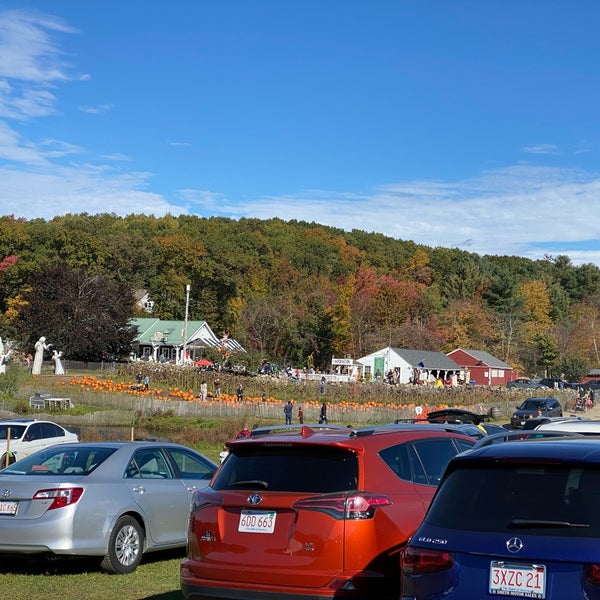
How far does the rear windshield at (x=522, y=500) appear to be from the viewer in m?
5.19

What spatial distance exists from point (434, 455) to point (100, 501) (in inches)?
166

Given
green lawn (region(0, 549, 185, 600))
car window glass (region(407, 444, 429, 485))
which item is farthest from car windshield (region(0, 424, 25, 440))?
car window glass (region(407, 444, 429, 485))

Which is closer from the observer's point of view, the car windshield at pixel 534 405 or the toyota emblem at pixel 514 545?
the toyota emblem at pixel 514 545

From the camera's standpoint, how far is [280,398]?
53594mm

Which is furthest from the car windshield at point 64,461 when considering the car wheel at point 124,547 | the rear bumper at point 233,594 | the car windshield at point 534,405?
the car windshield at point 534,405

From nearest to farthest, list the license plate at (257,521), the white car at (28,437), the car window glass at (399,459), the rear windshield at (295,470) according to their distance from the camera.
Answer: the license plate at (257,521), the rear windshield at (295,470), the car window glass at (399,459), the white car at (28,437)

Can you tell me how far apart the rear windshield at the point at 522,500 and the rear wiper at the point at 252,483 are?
1985 millimetres

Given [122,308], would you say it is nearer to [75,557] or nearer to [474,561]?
[75,557]

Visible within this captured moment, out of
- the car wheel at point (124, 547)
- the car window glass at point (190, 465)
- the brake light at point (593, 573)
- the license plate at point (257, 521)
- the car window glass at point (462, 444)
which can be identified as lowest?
the car wheel at point (124, 547)

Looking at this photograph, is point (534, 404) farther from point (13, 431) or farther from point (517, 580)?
point (517, 580)

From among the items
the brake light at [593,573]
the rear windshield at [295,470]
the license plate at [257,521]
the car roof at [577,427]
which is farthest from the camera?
the car roof at [577,427]

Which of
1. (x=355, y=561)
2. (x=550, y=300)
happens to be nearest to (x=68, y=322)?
(x=355, y=561)

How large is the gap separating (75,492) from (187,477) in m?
2.05

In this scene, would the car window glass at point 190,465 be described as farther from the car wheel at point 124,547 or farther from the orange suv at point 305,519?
the orange suv at point 305,519
